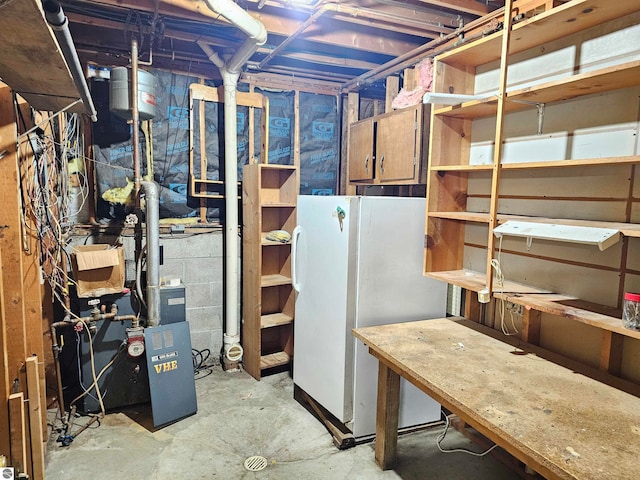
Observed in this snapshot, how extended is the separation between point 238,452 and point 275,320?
4.06 ft

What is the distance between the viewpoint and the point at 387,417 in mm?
2268

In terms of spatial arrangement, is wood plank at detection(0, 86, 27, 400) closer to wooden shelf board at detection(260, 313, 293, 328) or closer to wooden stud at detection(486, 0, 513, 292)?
wooden shelf board at detection(260, 313, 293, 328)

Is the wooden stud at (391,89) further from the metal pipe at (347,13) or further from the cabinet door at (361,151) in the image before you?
the metal pipe at (347,13)

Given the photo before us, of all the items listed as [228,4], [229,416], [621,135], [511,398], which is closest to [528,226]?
[621,135]

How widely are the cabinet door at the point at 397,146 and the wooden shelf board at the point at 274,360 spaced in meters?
1.73

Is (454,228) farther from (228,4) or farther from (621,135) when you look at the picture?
(228,4)

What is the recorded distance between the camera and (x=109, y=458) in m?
2.38

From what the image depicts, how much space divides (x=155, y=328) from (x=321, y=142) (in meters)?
2.22

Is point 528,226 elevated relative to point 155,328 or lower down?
elevated

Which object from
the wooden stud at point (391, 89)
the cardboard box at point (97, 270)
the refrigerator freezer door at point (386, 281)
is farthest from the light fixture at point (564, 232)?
the cardboard box at point (97, 270)

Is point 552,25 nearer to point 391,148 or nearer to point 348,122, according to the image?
point 391,148

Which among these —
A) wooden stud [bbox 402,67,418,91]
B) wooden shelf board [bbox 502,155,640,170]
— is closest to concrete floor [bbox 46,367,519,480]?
wooden shelf board [bbox 502,155,640,170]

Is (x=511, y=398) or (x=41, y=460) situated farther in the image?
(x=41, y=460)

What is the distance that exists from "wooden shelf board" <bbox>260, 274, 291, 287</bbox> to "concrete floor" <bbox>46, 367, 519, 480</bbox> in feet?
3.10
